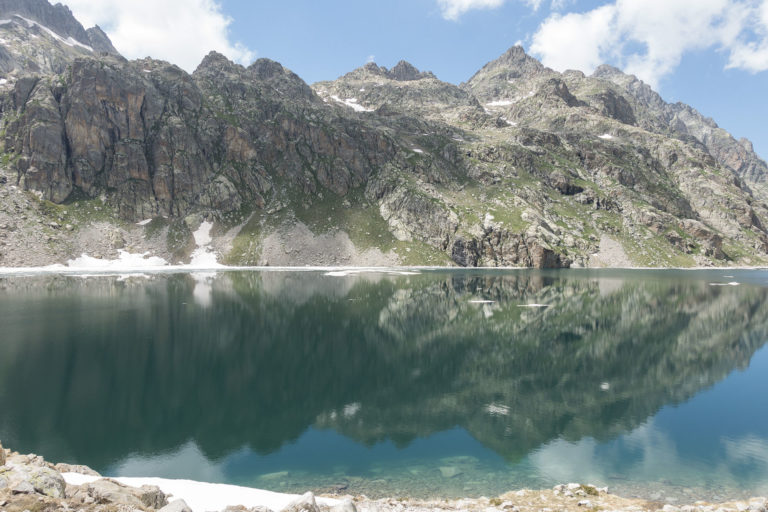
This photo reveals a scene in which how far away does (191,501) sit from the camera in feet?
49.0

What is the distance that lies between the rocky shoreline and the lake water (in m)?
2.90

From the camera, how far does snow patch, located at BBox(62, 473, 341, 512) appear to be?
1438 cm

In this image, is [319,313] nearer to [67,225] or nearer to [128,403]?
[128,403]

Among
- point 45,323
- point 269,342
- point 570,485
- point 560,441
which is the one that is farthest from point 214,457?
point 45,323

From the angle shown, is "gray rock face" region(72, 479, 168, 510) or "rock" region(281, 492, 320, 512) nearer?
"gray rock face" region(72, 479, 168, 510)

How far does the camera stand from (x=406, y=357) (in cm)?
4131

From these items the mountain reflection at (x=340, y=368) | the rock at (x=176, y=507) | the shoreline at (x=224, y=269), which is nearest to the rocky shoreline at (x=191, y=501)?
the rock at (x=176, y=507)

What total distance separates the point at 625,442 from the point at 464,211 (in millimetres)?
170052

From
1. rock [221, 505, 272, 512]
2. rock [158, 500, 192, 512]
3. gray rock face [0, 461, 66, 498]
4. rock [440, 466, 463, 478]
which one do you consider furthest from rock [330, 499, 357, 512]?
rock [440, 466, 463, 478]

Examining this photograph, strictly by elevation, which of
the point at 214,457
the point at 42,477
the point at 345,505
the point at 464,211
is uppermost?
the point at 464,211

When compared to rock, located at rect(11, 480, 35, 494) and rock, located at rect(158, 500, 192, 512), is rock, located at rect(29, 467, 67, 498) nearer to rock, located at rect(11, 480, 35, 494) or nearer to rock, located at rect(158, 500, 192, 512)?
rock, located at rect(11, 480, 35, 494)

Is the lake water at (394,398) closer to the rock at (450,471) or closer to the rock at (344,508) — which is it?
the rock at (450,471)

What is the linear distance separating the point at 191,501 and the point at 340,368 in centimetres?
2292

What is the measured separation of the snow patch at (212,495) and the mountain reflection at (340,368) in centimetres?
576
